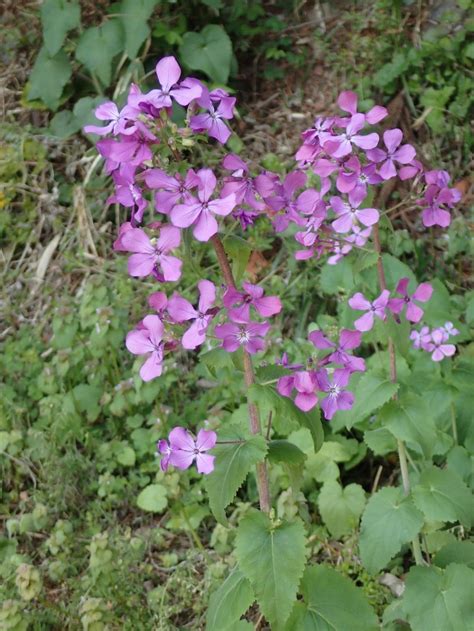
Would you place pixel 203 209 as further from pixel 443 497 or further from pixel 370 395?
pixel 443 497

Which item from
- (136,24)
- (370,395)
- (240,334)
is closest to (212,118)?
(240,334)

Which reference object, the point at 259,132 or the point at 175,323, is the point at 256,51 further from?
the point at 175,323

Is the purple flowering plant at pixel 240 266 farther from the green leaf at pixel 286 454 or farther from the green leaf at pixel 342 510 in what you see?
the green leaf at pixel 342 510

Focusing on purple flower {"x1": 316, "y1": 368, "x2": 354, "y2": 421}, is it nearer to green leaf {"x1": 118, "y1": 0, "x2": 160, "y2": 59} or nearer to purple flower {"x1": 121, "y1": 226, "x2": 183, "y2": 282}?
purple flower {"x1": 121, "y1": 226, "x2": 183, "y2": 282}

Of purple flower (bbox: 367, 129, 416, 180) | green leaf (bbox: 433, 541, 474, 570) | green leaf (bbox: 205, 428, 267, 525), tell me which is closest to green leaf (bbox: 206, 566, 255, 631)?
green leaf (bbox: 205, 428, 267, 525)

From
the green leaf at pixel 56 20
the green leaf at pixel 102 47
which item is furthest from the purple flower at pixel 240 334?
the green leaf at pixel 56 20

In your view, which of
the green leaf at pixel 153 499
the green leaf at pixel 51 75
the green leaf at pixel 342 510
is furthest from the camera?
the green leaf at pixel 51 75
